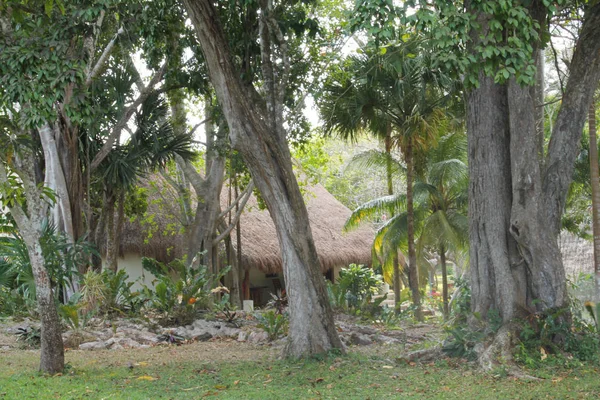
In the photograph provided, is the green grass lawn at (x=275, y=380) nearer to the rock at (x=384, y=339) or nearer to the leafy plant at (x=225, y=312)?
the rock at (x=384, y=339)

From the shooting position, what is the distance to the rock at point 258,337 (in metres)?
11.0

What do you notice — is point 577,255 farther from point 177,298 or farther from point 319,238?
point 177,298

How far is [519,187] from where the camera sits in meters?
Result: 8.01

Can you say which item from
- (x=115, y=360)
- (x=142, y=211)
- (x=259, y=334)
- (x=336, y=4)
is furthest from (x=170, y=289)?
(x=336, y=4)

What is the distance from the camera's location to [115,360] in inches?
362

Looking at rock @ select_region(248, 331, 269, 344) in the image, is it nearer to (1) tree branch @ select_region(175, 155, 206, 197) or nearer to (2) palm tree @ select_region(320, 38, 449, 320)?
(2) palm tree @ select_region(320, 38, 449, 320)

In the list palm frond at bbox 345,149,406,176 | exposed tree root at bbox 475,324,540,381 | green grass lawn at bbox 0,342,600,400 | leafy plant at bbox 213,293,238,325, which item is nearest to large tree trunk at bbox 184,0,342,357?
green grass lawn at bbox 0,342,600,400

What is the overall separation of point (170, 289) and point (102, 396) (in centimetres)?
582

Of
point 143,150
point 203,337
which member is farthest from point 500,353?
point 143,150

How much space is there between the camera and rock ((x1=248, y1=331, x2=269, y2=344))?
36.0 feet

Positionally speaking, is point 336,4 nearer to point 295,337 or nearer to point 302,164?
point 302,164

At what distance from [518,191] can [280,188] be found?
Answer: 2.76 metres

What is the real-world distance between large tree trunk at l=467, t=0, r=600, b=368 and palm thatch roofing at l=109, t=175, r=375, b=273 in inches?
416

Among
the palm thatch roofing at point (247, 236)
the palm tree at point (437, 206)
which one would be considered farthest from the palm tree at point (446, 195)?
the palm thatch roofing at point (247, 236)
